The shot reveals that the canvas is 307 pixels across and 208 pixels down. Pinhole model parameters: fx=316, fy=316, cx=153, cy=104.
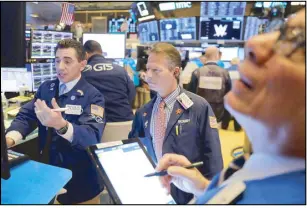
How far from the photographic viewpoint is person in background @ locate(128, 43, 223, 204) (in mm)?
1668

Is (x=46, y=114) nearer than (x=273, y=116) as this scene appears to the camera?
No

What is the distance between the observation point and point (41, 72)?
3.68 metres

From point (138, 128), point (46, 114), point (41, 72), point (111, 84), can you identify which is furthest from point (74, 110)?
point (41, 72)

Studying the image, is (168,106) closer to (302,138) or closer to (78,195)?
(78,195)

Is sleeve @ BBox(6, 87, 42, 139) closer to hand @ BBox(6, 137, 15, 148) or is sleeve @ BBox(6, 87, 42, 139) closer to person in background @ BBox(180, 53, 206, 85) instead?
hand @ BBox(6, 137, 15, 148)

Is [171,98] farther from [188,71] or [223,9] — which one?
[223,9]

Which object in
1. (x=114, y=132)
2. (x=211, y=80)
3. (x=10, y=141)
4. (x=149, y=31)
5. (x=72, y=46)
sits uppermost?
(x=149, y=31)

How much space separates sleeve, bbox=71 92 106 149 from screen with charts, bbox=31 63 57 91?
1.81m

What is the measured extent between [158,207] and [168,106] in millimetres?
802

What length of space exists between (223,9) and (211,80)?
2.63 meters

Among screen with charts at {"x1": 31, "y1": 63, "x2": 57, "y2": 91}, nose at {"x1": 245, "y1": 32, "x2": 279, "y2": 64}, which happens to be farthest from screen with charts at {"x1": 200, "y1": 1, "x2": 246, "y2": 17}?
nose at {"x1": 245, "y1": 32, "x2": 279, "y2": 64}

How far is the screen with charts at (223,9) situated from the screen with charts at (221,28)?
3.4 inches

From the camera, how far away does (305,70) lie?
539 millimetres

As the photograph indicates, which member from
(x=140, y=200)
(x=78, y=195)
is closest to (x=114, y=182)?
(x=140, y=200)
